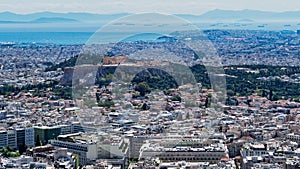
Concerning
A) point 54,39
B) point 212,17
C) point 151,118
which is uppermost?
point 212,17

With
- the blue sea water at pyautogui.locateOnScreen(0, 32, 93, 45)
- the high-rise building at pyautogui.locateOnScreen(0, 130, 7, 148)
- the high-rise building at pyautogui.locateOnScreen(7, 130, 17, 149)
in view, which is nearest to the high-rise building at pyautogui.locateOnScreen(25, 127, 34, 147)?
the high-rise building at pyautogui.locateOnScreen(7, 130, 17, 149)

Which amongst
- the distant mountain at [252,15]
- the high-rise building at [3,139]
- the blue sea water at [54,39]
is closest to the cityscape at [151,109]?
the high-rise building at [3,139]

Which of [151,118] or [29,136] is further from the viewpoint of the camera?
[29,136]

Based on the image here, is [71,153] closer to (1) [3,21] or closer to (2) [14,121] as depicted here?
(2) [14,121]

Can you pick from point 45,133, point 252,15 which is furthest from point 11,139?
point 252,15

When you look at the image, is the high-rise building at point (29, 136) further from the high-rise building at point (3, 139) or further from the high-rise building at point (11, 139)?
the high-rise building at point (3, 139)

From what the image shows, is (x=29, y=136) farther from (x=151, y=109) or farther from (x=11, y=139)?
(x=151, y=109)

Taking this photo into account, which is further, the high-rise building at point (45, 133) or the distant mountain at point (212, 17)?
the distant mountain at point (212, 17)

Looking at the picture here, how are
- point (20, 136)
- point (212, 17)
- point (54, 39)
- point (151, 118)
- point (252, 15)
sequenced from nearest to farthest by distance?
point (151, 118), point (20, 136), point (54, 39), point (212, 17), point (252, 15)

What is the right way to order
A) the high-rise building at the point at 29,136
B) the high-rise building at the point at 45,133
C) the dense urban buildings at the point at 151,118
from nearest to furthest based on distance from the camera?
the dense urban buildings at the point at 151,118, the high-rise building at the point at 29,136, the high-rise building at the point at 45,133
